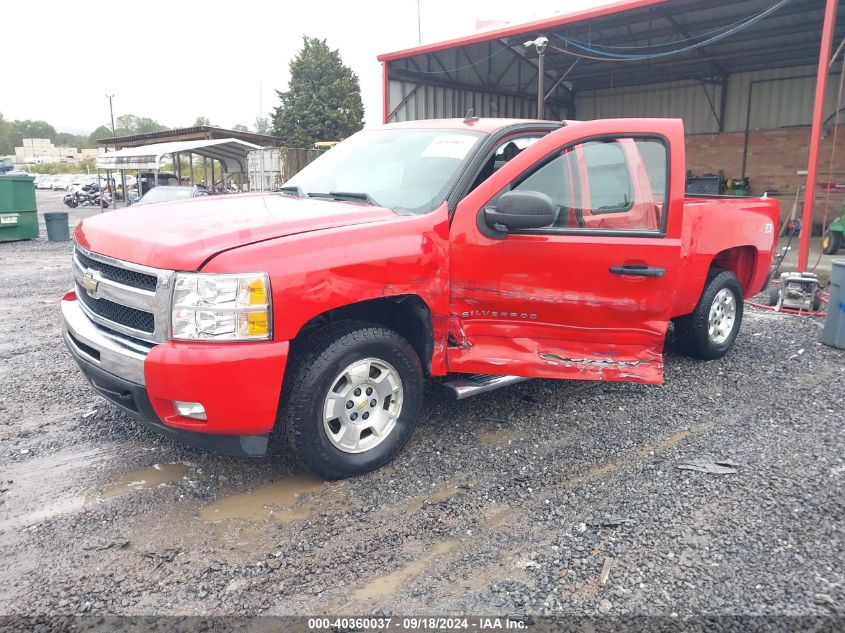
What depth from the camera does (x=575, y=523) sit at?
3180 mm

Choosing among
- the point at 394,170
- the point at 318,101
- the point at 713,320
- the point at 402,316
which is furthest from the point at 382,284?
the point at 318,101

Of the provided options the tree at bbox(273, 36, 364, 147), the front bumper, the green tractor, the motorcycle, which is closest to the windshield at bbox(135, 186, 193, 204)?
the front bumper

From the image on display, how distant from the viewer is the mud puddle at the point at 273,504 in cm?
322

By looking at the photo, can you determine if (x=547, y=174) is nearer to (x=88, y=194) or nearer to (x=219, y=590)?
(x=219, y=590)

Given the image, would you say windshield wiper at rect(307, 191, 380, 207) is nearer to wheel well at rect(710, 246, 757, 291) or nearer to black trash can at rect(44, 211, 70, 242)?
wheel well at rect(710, 246, 757, 291)

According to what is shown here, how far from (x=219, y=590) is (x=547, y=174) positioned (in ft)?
9.38

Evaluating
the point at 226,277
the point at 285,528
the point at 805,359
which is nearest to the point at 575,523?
the point at 285,528

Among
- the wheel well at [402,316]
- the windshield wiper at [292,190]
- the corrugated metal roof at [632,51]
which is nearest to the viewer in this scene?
the wheel well at [402,316]

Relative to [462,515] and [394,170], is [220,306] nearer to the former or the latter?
[462,515]

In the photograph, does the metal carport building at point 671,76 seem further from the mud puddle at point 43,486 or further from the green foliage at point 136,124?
the green foliage at point 136,124

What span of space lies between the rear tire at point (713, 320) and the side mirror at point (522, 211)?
2.65 metres

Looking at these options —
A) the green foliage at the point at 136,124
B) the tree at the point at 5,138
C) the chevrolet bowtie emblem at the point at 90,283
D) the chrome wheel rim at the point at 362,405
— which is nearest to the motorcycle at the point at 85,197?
the chevrolet bowtie emblem at the point at 90,283

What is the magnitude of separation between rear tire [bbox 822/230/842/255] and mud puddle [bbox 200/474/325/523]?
12799 mm

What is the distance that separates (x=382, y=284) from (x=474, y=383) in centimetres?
96
